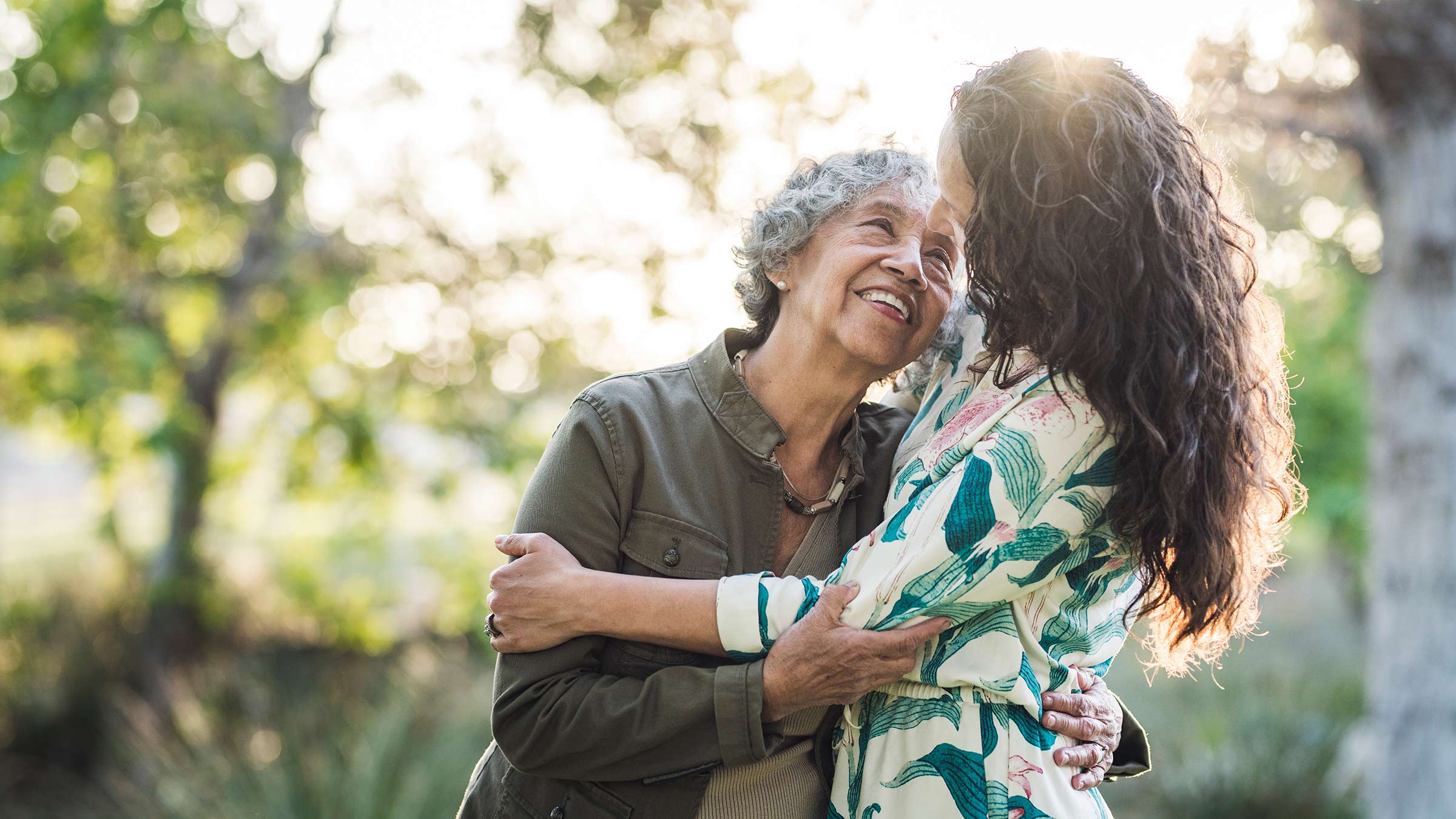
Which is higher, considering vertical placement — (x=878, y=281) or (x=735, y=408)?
(x=878, y=281)

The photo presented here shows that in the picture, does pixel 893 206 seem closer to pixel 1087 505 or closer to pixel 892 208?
pixel 892 208

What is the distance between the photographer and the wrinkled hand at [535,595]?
6.09 ft

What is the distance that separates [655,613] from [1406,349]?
4488 millimetres

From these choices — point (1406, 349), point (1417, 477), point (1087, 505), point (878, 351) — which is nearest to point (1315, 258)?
point (1406, 349)

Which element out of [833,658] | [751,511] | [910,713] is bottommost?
[910,713]

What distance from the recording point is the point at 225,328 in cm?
602

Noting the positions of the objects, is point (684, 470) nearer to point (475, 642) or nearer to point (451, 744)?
point (451, 744)

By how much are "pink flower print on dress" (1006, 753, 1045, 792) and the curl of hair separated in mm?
1037

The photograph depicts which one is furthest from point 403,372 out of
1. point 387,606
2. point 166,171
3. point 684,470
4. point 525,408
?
point 684,470

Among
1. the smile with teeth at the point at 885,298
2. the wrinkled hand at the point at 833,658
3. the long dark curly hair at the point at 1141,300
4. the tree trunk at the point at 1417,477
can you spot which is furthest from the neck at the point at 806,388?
the tree trunk at the point at 1417,477

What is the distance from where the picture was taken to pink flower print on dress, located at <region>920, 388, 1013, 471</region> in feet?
5.93

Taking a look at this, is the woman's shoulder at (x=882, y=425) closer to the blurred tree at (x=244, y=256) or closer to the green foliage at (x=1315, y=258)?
the green foliage at (x=1315, y=258)

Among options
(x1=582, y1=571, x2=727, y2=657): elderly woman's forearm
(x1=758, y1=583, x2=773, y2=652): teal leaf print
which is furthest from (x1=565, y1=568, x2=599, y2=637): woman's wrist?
(x1=758, y1=583, x2=773, y2=652): teal leaf print

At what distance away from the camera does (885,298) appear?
85.7 inches
